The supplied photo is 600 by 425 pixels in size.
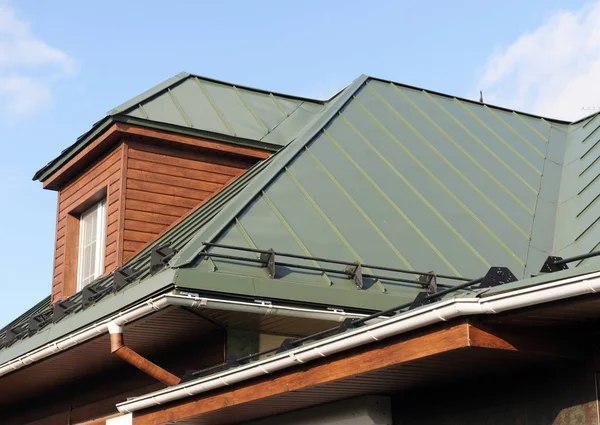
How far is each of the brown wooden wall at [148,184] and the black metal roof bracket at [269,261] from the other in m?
3.33

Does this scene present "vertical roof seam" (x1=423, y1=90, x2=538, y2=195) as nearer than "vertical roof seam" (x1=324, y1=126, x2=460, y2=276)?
No

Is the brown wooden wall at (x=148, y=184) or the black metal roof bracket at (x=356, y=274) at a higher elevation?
the brown wooden wall at (x=148, y=184)

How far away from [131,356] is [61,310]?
2.95 meters

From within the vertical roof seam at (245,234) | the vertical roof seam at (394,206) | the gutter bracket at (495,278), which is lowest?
the gutter bracket at (495,278)

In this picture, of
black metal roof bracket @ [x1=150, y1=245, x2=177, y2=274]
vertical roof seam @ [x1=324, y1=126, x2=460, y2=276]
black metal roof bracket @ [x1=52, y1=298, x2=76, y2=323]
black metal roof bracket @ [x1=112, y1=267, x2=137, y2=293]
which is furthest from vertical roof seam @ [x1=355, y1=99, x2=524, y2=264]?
black metal roof bracket @ [x1=52, y1=298, x2=76, y2=323]

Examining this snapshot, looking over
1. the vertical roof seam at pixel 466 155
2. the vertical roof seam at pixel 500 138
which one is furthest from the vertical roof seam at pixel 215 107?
the vertical roof seam at pixel 500 138

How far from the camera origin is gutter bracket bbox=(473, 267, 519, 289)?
702cm

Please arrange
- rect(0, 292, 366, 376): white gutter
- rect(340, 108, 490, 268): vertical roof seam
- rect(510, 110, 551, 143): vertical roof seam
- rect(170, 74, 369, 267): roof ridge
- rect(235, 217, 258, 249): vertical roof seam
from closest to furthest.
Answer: rect(0, 292, 366, 376): white gutter, rect(170, 74, 369, 267): roof ridge, rect(235, 217, 258, 249): vertical roof seam, rect(340, 108, 490, 268): vertical roof seam, rect(510, 110, 551, 143): vertical roof seam

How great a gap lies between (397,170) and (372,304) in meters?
3.25

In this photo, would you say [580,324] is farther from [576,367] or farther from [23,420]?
[23,420]

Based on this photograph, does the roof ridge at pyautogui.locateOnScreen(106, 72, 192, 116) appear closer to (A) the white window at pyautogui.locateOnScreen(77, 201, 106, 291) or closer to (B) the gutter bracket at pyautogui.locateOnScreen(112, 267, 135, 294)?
(A) the white window at pyautogui.locateOnScreen(77, 201, 106, 291)

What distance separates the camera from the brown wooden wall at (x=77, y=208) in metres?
14.2

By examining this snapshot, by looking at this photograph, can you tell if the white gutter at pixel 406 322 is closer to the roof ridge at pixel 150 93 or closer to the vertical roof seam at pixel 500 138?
the roof ridge at pixel 150 93

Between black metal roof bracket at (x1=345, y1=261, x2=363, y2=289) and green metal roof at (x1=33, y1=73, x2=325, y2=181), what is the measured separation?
4216 millimetres
